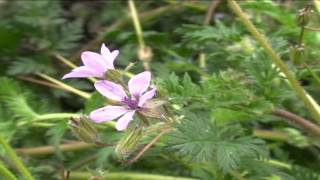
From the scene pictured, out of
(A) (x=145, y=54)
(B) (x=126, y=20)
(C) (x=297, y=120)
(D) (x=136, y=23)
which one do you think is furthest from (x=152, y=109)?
(B) (x=126, y=20)

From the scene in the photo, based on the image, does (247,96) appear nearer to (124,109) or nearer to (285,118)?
(285,118)

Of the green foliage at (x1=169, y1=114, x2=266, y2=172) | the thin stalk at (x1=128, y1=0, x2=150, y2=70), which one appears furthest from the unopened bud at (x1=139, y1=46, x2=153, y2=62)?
the green foliage at (x1=169, y1=114, x2=266, y2=172)

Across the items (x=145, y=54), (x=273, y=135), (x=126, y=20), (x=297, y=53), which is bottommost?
(x=273, y=135)

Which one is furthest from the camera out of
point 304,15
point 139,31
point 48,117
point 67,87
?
point 139,31

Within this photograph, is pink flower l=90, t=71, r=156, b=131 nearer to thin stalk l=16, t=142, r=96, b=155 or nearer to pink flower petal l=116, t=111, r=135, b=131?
pink flower petal l=116, t=111, r=135, b=131

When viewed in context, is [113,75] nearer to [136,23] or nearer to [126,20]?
[136,23]

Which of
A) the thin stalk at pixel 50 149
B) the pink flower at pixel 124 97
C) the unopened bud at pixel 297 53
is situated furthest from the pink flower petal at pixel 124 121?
the thin stalk at pixel 50 149

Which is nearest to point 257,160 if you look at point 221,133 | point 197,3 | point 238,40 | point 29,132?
point 221,133
